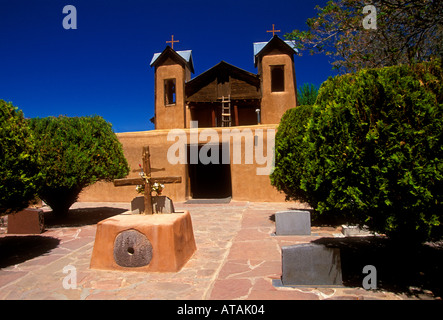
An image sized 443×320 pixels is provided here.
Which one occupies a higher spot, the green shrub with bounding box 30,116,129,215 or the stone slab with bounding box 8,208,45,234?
the green shrub with bounding box 30,116,129,215

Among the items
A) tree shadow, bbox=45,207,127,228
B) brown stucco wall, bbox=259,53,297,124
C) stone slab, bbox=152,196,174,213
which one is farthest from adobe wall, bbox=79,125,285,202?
stone slab, bbox=152,196,174,213

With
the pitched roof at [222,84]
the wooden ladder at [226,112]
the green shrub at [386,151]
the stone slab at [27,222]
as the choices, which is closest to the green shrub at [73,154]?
the stone slab at [27,222]

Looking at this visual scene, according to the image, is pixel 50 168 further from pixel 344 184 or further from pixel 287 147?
pixel 344 184

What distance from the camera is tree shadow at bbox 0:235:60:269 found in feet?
21.1

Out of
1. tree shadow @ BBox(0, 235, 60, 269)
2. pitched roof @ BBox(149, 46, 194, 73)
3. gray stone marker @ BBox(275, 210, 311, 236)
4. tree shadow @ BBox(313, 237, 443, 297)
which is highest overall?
pitched roof @ BBox(149, 46, 194, 73)

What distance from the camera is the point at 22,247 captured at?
743 centimetres

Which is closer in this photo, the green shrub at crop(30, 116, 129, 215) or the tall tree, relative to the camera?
the tall tree

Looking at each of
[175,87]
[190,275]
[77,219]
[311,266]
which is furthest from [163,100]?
[311,266]

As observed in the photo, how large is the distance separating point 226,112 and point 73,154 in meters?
13.9

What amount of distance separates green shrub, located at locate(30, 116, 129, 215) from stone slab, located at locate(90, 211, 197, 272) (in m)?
4.45

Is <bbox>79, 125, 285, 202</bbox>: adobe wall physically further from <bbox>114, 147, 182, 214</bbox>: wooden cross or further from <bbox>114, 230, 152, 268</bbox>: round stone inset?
<bbox>114, 230, 152, 268</bbox>: round stone inset

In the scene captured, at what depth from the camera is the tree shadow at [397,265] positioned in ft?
14.6

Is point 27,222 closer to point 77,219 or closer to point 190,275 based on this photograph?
point 77,219

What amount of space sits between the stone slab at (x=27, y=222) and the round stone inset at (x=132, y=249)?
16.5ft
